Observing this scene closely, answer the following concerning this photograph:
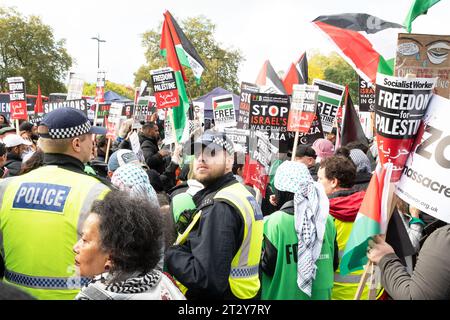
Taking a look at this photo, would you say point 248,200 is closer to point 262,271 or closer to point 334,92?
point 262,271

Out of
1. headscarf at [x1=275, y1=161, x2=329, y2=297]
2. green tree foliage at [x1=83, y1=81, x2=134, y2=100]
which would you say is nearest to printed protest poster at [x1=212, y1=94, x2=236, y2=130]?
headscarf at [x1=275, y1=161, x2=329, y2=297]

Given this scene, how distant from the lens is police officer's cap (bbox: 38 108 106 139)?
3.02m

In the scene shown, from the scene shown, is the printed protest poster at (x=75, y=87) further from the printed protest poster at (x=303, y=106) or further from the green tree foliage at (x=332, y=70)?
the green tree foliage at (x=332, y=70)

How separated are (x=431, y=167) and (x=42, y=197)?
2154 millimetres

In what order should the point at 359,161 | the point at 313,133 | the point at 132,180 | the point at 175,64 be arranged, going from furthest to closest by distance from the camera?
1. the point at 175,64
2. the point at 313,133
3. the point at 359,161
4. the point at 132,180

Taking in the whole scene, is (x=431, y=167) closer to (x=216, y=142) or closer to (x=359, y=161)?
(x=216, y=142)

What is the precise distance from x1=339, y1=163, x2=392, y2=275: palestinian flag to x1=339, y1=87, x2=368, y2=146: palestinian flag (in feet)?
17.5

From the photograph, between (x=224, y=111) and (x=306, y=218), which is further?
(x=224, y=111)

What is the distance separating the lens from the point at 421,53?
9.55ft

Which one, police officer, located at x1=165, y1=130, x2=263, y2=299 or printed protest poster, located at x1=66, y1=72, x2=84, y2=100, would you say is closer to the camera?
police officer, located at x1=165, y1=130, x2=263, y2=299

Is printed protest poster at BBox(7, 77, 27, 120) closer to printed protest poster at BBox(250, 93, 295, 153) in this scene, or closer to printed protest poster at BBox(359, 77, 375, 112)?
printed protest poster at BBox(250, 93, 295, 153)

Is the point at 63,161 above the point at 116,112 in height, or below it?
above

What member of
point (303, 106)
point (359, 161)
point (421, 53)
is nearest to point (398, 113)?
point (421, 53)
